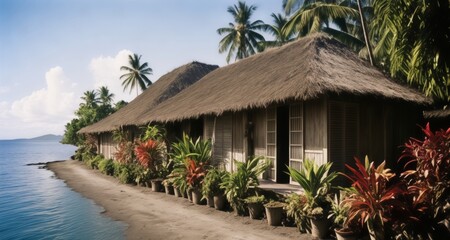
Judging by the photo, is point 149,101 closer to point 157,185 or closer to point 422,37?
point 157,185

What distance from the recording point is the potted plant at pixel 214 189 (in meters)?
8.76

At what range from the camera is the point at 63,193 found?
13859 millimetres

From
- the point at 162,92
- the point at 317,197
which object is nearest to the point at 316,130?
the point at 317,197

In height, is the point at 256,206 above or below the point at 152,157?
below

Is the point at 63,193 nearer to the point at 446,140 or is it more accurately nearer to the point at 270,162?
the point at 270,162

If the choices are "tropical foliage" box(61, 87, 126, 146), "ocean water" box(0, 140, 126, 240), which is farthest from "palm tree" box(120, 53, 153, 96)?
"ocean water" box(0, 140, 126, 240)

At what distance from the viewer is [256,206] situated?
7609 millimetres

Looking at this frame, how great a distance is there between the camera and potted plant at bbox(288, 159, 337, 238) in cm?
611

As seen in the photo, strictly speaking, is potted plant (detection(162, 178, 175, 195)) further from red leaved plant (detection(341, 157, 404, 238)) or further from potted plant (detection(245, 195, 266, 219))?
red leaved plant (detection(341, 157, 404, 238))

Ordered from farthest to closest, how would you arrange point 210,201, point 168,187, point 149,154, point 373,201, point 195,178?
point 149,154, point 168,187, point 195,178, point 210,201, point 373,201

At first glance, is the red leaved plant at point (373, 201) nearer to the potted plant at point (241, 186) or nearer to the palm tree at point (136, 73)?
the potted plant at point (241, 186)

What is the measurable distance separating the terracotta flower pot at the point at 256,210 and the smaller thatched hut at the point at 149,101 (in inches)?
386

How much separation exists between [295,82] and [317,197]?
2.99 metres

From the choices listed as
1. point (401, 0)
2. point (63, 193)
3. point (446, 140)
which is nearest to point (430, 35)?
point (401, 0)
